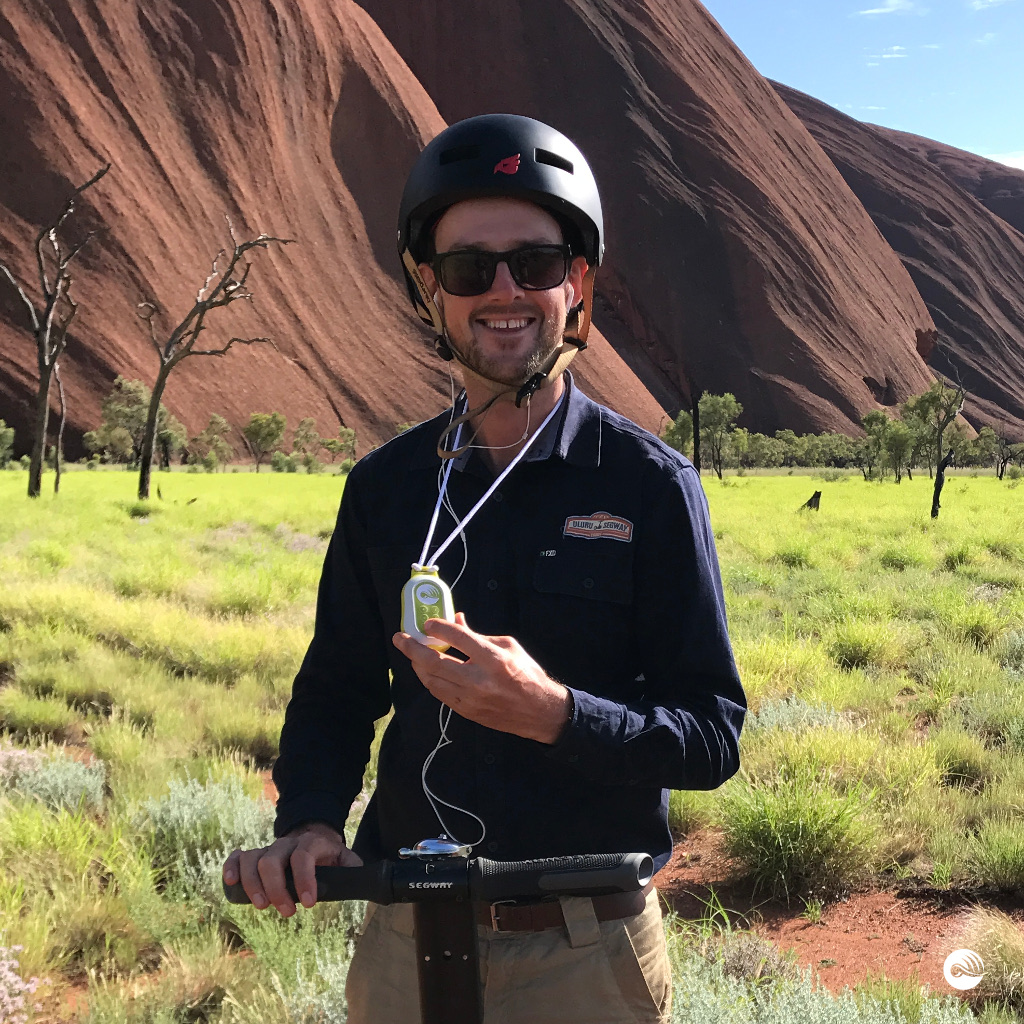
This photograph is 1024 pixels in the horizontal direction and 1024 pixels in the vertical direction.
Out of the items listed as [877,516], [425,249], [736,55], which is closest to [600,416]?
[425,249]

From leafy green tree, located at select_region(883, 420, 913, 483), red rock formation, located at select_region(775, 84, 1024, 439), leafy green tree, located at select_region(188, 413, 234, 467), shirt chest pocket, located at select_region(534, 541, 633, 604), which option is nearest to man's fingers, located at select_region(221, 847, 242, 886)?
shirt chest pocket, located at select_region(534, 541, 633, 604)

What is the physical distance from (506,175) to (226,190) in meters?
60.2

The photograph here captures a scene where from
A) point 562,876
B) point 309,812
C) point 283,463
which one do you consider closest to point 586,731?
point 562,876

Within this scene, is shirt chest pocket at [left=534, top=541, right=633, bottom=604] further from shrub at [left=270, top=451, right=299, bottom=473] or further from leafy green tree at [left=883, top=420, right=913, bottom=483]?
shrub at [left=270, top=451, right=299, bottom=473]

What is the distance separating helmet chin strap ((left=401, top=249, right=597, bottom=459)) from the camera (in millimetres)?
1697

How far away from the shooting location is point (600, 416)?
69.6 inches

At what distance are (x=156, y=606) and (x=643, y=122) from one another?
8056cm

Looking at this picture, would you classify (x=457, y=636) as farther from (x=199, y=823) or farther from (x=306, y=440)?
(x=306, y=440)

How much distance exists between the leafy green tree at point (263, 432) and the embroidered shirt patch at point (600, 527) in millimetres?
50633

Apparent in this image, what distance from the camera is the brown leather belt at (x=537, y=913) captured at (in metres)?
1.57

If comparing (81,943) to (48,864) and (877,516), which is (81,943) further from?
(877,516)

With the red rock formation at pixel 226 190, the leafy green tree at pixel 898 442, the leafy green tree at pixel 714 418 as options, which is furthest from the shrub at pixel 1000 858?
the leafy green tree at pixel 714 418

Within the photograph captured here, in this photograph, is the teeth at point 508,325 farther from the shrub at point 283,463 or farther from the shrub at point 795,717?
the shrub at point 283,463

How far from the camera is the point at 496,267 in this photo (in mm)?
1742
